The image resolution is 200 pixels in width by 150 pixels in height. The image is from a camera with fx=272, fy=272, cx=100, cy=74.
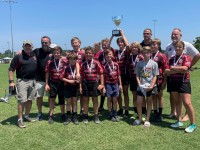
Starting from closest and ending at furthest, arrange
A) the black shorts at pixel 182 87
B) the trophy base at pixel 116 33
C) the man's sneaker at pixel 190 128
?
the man's sneaker at pixel 190 128
the black shorts at pixel 182 87
the trophy base at pixel 116 33

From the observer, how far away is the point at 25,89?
22.9 feet

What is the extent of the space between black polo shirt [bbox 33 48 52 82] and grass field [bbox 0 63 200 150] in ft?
4.00

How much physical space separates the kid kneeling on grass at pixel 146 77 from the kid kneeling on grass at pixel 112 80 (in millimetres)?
617

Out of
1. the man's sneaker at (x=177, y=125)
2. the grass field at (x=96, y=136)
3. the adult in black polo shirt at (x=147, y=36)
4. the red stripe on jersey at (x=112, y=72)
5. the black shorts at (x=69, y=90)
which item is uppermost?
the adult in black polo shirt at (x=147, y=36)

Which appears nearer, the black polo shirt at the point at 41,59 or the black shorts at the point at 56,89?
the black shorts at the point at 56,89

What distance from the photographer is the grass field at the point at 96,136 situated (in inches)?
215

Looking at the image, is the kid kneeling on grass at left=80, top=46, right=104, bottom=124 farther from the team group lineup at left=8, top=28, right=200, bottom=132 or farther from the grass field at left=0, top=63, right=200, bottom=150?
the grass field at left=0, top=63, right=200, bottom=150

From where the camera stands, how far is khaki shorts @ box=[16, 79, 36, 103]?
689 centimetres

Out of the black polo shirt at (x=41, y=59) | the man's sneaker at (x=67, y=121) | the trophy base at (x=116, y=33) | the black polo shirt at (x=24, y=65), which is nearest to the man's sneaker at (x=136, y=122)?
the man's sneaker at (x=67, y=121)

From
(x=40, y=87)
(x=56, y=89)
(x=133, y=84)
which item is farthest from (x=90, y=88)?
(x=40, y=87)

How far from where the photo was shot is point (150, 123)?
22.7 feet

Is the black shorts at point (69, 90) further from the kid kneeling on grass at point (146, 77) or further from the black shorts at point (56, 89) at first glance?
the kid kneeling on grass at point (146, 77)

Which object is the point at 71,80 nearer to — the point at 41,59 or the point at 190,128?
the point at 41,59

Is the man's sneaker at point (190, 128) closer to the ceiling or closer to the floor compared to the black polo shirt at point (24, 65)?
closer to the floor
